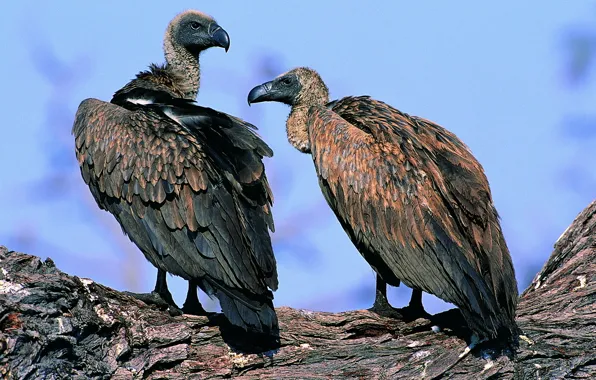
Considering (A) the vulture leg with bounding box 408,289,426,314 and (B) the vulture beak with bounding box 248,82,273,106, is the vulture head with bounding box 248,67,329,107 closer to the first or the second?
(B) the vulture beak with bounding box 248,82,273,106

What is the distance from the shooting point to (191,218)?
7.89 metres

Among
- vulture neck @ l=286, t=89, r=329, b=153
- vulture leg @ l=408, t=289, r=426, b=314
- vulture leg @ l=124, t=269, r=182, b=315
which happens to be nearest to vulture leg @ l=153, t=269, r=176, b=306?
vulture leg @ l=124, t=269, r=182, b=315

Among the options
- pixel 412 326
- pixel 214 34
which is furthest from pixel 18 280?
pixel 214 34

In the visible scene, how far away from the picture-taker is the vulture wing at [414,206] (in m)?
7.57

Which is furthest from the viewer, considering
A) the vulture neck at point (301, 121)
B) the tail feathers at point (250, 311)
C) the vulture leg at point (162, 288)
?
the vulture neck at point (301, 121)

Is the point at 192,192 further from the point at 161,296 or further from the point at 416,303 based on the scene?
the point at 416,303

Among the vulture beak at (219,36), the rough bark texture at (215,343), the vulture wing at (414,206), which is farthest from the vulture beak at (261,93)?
the rough bark texture at (215,343)

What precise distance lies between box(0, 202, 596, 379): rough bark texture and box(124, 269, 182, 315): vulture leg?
0.28m

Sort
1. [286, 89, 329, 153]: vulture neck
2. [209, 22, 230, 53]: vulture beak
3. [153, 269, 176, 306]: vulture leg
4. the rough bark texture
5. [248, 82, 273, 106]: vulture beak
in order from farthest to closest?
[209, 22, 230, 53]: vulture beak < [248, 82, 273, 106]: vulture beak < [286, 89, 329, 153]: vulture neck < [153, 269, 176, 306]: vulture leg < the rough bark texture

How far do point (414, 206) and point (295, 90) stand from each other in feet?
9.56

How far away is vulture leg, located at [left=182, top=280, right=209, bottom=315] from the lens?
8508 millimetres

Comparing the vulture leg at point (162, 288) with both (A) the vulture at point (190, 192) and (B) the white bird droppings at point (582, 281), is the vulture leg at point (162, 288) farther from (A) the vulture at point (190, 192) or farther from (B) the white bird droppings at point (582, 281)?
(B) the white bird droppings at point (582, 281)

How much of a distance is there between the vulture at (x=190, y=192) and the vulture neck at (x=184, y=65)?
138 cm

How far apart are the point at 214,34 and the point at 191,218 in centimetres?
358
